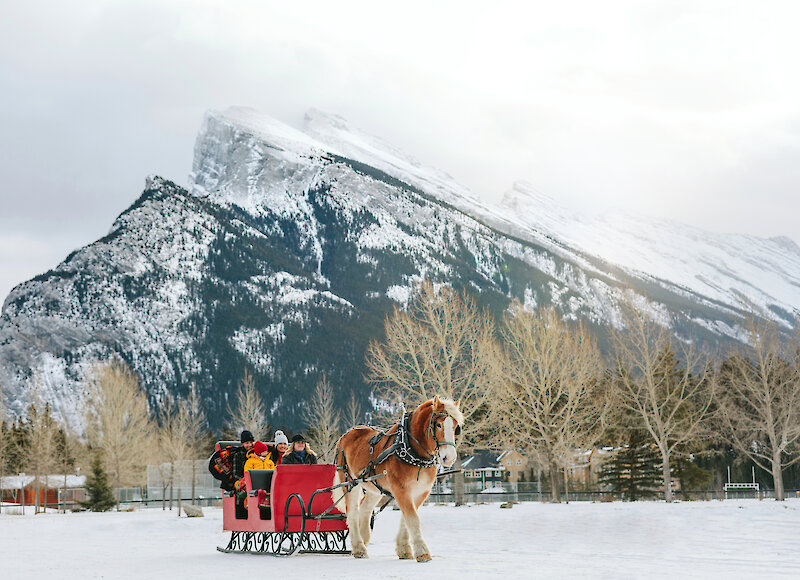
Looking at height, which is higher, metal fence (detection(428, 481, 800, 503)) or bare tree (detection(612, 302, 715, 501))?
bare tree (detection(612, 302, 715, 501))

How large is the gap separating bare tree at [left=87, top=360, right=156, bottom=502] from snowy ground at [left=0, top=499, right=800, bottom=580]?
37.8 meters

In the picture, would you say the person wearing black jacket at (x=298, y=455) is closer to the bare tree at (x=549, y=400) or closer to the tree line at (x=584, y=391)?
the tree line at (x=584, y=391)

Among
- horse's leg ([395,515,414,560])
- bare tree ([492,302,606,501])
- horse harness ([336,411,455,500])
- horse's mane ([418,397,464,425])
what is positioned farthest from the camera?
bare tree ([492,302,606,501])

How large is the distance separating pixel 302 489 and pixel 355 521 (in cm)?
120

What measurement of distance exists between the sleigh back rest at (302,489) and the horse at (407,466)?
821 mm

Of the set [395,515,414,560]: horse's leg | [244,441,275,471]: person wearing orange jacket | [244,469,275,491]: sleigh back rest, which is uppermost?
[244,441,275,471]: person wearing orange jacket

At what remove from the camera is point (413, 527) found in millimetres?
13422

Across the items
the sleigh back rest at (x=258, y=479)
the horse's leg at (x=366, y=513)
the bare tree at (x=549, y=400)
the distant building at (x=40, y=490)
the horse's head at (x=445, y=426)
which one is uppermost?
the bare tree at (x=549, y=400)

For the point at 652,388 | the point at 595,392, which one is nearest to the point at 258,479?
the point at 652,388

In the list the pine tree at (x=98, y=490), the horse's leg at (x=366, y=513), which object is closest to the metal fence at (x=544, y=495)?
the pine tree at (x=98, y=490)

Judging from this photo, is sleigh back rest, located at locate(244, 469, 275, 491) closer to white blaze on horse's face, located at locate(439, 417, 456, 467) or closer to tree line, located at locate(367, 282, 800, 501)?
white blaze on horse's face, located at locate(439, 417, 456, 467)

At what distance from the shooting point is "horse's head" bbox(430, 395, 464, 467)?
12859 millimetres

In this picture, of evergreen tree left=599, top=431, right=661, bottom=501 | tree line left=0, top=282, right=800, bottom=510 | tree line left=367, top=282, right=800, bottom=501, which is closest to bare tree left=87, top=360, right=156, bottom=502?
tree line left=0, top=282, right=800, bottom=510

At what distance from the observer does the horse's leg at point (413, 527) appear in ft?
43.1
